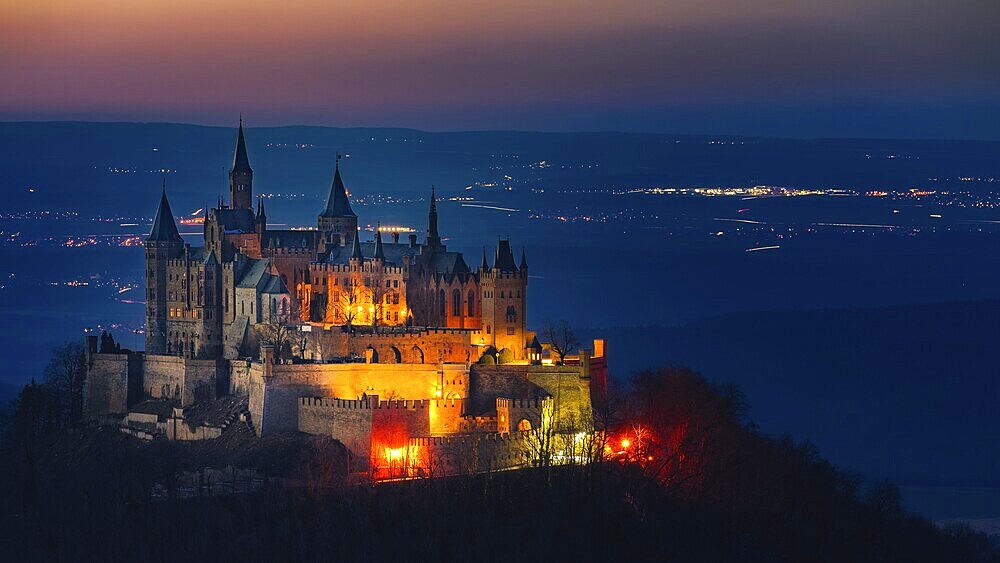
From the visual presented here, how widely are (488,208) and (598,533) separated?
2925 inches

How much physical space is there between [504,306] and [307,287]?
10.3 m

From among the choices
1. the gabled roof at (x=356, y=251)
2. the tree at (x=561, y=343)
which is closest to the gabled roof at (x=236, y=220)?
the gabled roof at (x=356, y=251)

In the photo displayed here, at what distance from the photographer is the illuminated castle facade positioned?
8369 cm

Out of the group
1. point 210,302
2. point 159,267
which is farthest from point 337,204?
point 210,302

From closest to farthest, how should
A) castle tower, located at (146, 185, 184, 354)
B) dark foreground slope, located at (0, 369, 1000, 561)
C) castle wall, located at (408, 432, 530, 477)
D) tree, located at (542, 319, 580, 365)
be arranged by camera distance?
dark foreground slope, located at (0, 369, 1000, 561) → castle wall, located at (408, 432, 530, 477) → tree, located at (542, 319, 580, 365) → castle tower, located at (146, 185, 184, 354)

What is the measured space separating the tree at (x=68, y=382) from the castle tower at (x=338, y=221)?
11.8m

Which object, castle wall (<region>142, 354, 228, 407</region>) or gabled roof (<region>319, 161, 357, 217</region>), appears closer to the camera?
castle wall (<region>142, 354, 228, 407</region>)

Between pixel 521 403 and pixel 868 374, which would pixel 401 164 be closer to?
pixel 868 374

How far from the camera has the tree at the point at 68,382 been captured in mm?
89312

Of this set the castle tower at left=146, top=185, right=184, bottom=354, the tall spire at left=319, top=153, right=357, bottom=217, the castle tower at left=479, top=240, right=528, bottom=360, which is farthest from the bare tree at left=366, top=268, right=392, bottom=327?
the castle tower at left=146, top=185, right=184, bottom=354

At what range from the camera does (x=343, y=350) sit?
267 ft

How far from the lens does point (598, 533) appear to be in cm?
6781

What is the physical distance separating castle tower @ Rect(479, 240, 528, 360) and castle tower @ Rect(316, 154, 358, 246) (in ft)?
32.3

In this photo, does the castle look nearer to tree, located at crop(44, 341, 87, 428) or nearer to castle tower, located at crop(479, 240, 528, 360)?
castle tower, located at crop(479, 240, 528, 360)
